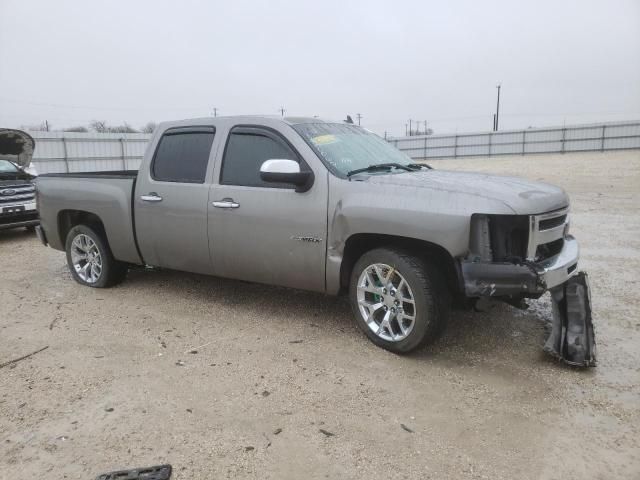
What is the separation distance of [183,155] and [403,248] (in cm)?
245

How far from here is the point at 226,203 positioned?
4.62m

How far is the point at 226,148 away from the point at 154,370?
2056 mm

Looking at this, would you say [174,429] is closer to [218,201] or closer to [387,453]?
[387,453]

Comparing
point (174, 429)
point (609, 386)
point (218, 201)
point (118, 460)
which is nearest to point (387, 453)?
point (174, 429)

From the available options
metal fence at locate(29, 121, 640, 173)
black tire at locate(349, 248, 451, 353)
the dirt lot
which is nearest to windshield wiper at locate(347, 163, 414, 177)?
black tire at locate(349, 248, 451, 353)

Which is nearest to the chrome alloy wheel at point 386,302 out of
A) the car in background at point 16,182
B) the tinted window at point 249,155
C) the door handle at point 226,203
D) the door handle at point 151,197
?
the tinted window at point 249,155

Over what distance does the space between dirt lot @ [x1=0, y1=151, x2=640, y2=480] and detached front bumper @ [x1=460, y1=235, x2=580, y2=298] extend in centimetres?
62

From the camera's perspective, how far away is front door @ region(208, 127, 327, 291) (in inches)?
165

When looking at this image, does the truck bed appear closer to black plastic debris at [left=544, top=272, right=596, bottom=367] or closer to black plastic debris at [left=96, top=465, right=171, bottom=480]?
black plastic debris at [left=96, top=465, right=171, bottom=480]

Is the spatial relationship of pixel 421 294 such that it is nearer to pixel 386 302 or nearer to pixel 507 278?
pixel 386 302

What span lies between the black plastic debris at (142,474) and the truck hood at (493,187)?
94.5 inches

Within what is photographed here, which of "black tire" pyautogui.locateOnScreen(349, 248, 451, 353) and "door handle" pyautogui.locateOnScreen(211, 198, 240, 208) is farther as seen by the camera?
"door handle" pyautogui.locateOnScreen(211, 198, 240, 208)

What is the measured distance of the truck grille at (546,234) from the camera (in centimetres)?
354

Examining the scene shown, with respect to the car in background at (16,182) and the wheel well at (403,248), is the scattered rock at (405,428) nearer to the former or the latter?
the wheel well at (403,248)
